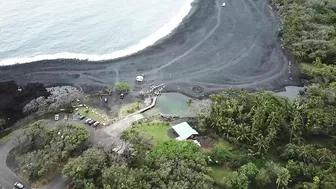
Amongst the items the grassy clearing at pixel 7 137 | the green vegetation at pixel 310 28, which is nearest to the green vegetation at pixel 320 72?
the green vegetation at pixel 310 28

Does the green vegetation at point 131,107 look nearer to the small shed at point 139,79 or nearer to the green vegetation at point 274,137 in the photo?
the small shed at point 139,79

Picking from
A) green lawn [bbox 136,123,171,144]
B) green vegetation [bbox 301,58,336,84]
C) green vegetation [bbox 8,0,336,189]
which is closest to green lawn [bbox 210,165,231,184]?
green vegetation [bbox 8,0,336,189]

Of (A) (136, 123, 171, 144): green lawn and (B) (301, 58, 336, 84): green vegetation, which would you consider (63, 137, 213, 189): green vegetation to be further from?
(B) (301, 58, 336, 84): green vegetation

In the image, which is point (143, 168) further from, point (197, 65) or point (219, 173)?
point (197, 65)

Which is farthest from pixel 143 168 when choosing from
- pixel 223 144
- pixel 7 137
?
pixel 7 137

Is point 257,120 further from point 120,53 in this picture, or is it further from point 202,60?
point 120,53
